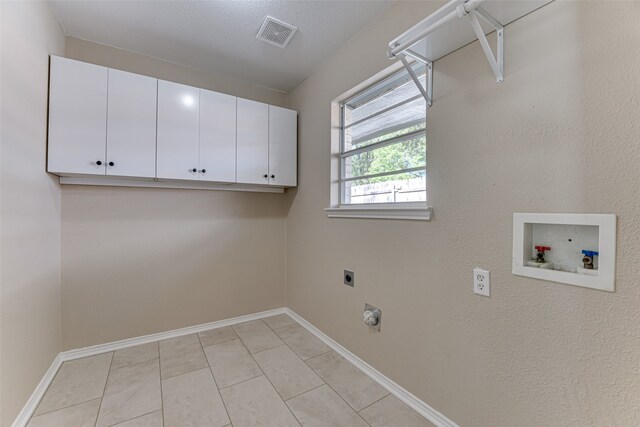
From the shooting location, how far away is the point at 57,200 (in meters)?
1.92

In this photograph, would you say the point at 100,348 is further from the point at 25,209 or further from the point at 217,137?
the point at 217,137

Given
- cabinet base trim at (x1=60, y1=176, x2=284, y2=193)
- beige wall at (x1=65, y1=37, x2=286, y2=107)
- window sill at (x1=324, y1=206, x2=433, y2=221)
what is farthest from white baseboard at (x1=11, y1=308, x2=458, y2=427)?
beige wall at (x1=65, y1=37, x2=286, y2=107)

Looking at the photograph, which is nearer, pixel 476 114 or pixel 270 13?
pixel 476 114

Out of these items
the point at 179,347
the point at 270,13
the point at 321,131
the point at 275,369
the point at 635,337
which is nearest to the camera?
the point at 635,337

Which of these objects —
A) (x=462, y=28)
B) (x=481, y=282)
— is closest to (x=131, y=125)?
(x=462, y=28)

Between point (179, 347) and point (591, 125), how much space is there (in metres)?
2.84

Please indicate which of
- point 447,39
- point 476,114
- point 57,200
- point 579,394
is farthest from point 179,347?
point 447,39

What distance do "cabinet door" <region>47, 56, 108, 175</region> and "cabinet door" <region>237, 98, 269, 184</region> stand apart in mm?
965

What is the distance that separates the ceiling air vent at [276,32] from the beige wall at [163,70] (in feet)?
2.47

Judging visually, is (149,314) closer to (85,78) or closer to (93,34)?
(85,78)

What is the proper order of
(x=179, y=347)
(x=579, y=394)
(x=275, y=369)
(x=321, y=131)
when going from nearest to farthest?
(x=579, y=394) < (x=275, y=369) < (x=179, y=347) < (x=321, y=131)

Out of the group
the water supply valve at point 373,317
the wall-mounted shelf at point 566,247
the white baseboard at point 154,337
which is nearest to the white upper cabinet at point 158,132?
the white baseboard at point 154,337

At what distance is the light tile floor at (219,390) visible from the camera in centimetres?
145

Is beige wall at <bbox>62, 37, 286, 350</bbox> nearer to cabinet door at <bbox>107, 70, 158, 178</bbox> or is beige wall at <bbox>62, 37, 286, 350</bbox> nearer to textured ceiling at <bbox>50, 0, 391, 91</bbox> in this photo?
textured ceiling at <bbox>50, 0, 391, 91</bbox>
